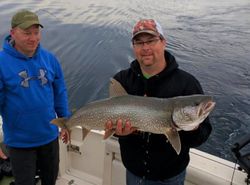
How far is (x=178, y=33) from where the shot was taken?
50.4ft

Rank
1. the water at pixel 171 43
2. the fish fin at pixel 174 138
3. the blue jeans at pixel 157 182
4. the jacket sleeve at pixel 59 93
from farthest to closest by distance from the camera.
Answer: the water at pixel 171 43, the jacket sleeve at pixel 59 93, the blue jeans at pixel 157 182, the fish fin at pixel 174 138

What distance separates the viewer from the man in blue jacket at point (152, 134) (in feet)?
8.14

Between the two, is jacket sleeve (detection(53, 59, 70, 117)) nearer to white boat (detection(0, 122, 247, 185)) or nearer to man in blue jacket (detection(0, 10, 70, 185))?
man in blue jacket (detection(0, 10, 70, 185))

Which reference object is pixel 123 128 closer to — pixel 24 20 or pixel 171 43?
pixel 24 20

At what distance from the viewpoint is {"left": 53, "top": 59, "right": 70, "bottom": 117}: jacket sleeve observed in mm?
3591

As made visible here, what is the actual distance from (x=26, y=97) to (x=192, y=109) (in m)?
1.66

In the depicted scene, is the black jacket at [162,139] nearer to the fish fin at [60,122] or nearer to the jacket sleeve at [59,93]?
the fish fin at [60,122]

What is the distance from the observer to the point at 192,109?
2.39 metres

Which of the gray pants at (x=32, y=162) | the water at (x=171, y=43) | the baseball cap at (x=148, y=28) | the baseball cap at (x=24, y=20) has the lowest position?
the water at (x=171, y=43)

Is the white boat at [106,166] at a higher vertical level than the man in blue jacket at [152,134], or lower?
lower

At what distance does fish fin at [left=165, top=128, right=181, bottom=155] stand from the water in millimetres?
4276

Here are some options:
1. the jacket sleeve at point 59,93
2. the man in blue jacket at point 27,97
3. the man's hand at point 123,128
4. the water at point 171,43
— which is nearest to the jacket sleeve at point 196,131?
the man's hand at point 123,128

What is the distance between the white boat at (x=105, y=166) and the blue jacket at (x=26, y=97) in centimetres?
86

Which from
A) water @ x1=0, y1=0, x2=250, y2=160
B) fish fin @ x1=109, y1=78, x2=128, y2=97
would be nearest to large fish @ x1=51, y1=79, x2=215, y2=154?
fish fin @ x1=109, y1=78, x2=128, y2=97
